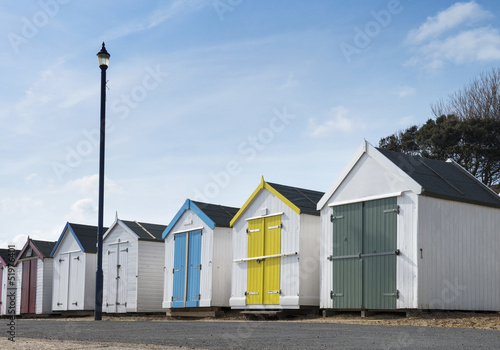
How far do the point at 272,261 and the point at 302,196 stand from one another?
2115 millimetres

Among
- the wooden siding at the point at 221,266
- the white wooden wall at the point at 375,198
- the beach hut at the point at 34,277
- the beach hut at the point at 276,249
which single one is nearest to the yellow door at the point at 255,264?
the beach hut at the point at 276,249

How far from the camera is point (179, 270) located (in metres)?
21.8

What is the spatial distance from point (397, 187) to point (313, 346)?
7690 millimetres

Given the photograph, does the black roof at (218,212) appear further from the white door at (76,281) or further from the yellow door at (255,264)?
the white door at (76,281)

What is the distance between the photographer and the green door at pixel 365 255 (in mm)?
15078

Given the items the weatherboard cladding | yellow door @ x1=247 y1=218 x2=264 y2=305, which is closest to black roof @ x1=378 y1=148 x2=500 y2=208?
yellow door @ x1=247 y1=218 x2=264 y2=305

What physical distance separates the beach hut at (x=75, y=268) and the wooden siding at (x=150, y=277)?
390 cm

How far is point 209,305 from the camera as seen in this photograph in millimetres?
20156

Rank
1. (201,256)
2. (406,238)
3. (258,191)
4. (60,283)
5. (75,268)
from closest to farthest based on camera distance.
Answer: (406,238) → (258,191) → (201,256) → (75,268) → (60,283)

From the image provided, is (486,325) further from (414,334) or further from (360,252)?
(360,252)

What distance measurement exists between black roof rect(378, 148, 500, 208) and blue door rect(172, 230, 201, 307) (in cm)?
780

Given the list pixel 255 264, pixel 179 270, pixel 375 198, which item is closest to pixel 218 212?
pixel 179 270

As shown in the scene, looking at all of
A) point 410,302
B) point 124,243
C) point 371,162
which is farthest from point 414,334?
point 124,243

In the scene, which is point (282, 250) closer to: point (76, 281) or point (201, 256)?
point (201, 256)
